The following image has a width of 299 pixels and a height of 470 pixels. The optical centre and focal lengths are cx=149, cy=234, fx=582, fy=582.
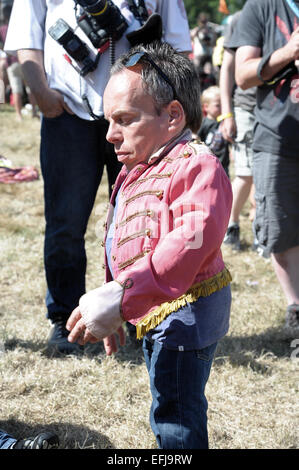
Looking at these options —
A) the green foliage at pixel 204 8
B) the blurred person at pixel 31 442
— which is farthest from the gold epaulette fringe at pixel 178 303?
the green foliage at pixel 204 8

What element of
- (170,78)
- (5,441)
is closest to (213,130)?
(170,78)

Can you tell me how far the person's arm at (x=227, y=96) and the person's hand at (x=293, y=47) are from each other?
1776 mm

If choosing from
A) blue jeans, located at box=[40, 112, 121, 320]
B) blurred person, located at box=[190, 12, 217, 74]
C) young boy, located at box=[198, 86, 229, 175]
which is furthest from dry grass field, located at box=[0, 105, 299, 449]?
blurred person, located at box=[190, 12, 217, 74]

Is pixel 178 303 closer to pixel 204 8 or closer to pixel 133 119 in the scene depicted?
pixel 133 119

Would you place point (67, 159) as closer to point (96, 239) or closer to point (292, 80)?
point (292, 80)

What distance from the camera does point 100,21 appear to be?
2.50 m

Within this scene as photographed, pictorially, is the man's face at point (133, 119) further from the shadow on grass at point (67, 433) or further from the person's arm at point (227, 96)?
the person's arm at point (227, 96)

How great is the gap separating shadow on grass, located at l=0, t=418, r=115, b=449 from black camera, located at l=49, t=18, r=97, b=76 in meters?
1.57

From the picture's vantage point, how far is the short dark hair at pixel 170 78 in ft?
5.44

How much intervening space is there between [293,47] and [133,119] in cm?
133

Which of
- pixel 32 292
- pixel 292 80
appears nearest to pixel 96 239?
pixel 32 292

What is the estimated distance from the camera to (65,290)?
9.87ft

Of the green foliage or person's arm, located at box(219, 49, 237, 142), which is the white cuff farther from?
the green foliage
